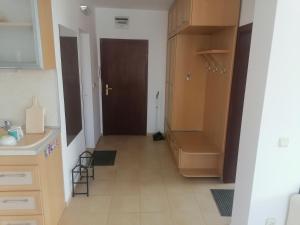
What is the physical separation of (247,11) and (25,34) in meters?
2.23

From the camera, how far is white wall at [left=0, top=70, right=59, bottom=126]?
2.25 meters

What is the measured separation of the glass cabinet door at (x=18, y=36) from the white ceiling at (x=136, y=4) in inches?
78.8

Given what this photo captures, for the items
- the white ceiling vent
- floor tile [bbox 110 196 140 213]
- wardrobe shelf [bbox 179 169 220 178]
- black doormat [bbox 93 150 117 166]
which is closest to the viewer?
floor tile [bbox 110 196 140 213]

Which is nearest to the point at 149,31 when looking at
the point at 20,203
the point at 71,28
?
the point at 71,28

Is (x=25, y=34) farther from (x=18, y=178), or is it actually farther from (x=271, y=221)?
(x=271, y=221)

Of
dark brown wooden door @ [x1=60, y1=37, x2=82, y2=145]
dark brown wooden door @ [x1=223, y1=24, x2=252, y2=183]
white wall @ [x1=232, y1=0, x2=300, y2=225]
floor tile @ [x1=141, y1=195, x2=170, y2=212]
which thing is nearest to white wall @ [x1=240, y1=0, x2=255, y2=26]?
dark brown wooden door @ [x1=223, y1=24, x2=252, y2=183]

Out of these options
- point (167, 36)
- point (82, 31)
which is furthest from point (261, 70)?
point (167, 36)

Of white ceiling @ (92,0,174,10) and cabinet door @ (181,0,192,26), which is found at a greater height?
white ceiling @ (92,0,174,10)

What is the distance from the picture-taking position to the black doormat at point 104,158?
11.8ft

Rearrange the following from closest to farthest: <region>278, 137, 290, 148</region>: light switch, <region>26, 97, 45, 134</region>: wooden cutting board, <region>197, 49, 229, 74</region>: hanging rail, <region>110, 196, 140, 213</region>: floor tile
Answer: <region>278, 137, 290, 148</region>: light switch < <region>26, 97, 45, 134</region>: wooden cutting board < <region>110, 196, 140, 213</region>: floor tile < <region>197, 49, 229, 74</region>: hanging rail

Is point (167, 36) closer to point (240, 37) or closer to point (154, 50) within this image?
point (154, 50)

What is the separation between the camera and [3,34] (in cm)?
206

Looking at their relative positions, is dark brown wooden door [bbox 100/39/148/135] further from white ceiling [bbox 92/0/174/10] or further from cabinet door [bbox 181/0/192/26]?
Answer: cabinet door [bbox 181/0/192/26]

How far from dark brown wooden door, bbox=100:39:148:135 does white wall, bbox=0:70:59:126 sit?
91.3 inches
